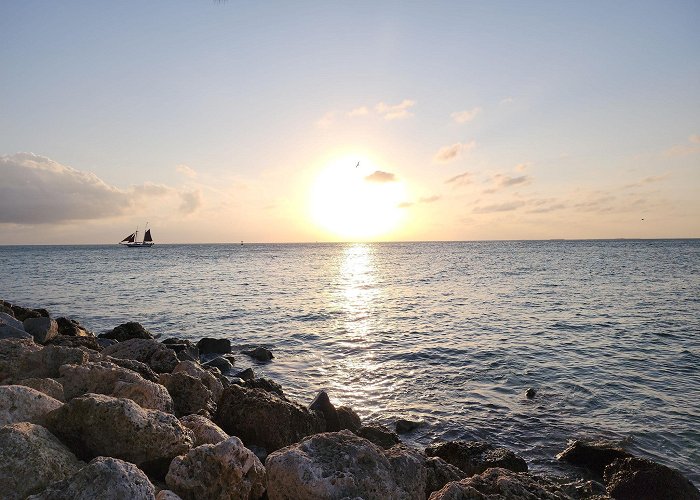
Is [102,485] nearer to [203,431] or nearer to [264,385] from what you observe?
[203,431]

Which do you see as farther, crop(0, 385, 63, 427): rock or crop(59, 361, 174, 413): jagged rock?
crop(59, 361, 174, 413): jagged rock

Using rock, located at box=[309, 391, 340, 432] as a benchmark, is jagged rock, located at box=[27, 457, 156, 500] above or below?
above

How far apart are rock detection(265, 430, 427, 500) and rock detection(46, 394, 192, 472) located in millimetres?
1232

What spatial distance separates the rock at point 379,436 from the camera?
9250 millimetres

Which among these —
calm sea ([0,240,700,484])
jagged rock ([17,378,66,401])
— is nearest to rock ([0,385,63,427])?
jagged rock ([17,378,66,401])

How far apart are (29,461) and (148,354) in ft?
23.5

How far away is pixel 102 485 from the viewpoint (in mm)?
3914

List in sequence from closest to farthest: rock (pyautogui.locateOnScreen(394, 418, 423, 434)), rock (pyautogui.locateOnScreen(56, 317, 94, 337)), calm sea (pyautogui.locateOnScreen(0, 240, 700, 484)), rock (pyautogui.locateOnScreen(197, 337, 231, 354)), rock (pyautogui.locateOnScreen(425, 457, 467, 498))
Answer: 1. rock (pyautogui.locateOnScreen(425, 457, 467, 498))
2. rock (pyautogui.locateOnScreen(394, 418, 423, 434))
3. calm sea (pyautogui.locateOnScreen(0, 240, 700, 484))
4. rock (pyautogui.locateOnScreen(56, 317, 94, 337))
5. rock (pyautogui.locateOnScreen(197, 337, 231, 354))

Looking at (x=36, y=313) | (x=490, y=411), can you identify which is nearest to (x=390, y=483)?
(x=490, y=411)

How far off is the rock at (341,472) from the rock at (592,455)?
5.31m

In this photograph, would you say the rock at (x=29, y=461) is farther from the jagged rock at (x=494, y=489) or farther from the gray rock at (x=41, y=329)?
the gray rock at (x=41, y=329)

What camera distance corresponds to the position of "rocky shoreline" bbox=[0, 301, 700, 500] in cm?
445

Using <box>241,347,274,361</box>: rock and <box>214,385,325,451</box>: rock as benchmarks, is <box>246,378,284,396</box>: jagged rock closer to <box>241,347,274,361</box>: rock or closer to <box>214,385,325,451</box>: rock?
<box>214,385,325,451</box>: rock

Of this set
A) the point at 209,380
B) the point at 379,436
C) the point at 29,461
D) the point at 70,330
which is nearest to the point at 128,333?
the point at 70,330
